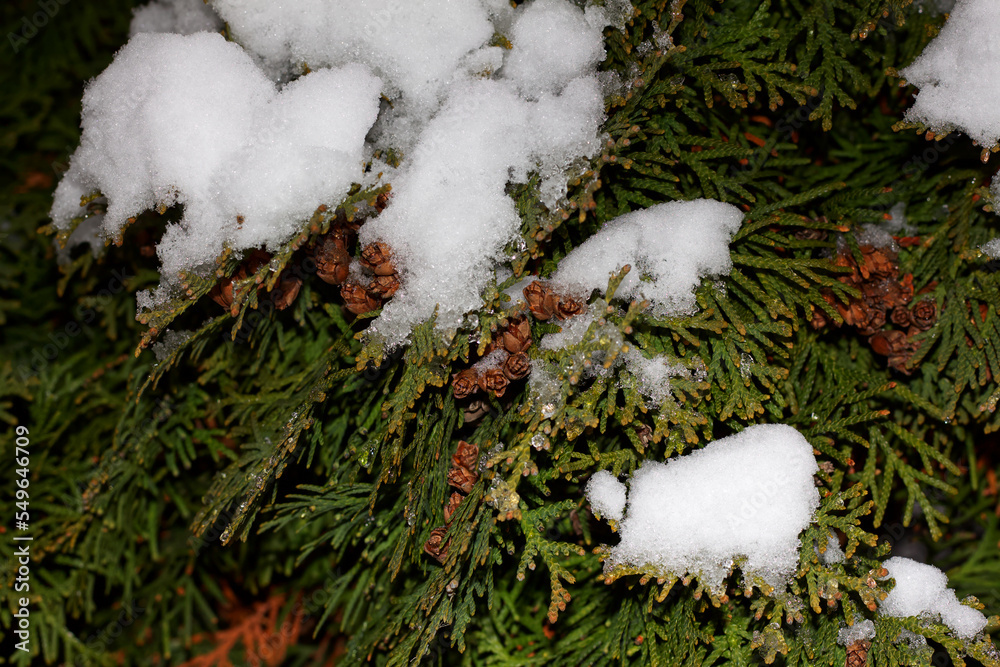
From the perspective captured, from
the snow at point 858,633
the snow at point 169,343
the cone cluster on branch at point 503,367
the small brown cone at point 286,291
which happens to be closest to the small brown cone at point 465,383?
the cone cluster on branch at point 503,367

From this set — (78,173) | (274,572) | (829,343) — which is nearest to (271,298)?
(78,173)

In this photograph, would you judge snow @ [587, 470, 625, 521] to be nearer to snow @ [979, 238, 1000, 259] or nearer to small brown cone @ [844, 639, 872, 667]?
small brown cone @ [844, 639, 872, 667]

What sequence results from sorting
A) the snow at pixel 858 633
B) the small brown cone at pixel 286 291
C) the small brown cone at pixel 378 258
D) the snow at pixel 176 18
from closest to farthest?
the small brown cone at pixel 378 258 → the snow at pixel 858 633 → the small brown cone at pixel 286 291 → the snow at pixel 176 18

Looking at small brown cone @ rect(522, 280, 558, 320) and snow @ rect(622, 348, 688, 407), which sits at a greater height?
small brown cone @ rect(522, 280, 558, 320)

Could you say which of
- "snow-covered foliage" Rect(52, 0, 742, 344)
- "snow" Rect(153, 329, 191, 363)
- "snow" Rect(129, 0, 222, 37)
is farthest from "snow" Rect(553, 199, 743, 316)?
"snow" Rect(129, 0, 222, 37)

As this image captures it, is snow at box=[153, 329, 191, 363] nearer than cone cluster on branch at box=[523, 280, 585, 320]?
No

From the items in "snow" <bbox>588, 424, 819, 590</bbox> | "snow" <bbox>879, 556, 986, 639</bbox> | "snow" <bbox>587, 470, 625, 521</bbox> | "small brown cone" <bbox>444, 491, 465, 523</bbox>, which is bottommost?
"snow" <bbox>879, 556, 986, 639</bbox>

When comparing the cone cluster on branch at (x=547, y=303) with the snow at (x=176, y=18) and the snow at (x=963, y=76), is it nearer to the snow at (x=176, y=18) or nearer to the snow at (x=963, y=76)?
the snow at (x=963, y=76)
